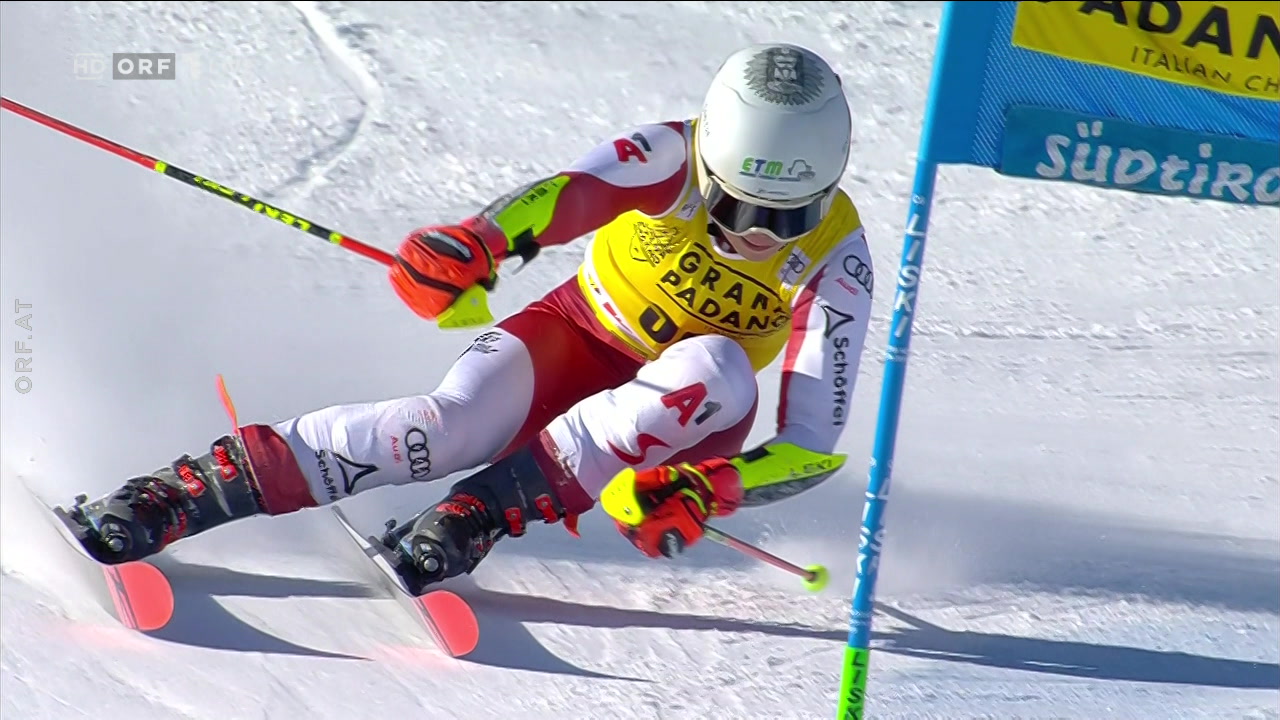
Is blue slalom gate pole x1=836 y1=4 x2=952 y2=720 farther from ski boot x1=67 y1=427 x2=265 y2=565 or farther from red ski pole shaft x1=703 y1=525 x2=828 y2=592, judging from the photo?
ski boot x1=67 y1=427 x2=265 y2=565

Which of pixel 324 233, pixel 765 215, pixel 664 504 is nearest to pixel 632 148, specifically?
pixel 765 215

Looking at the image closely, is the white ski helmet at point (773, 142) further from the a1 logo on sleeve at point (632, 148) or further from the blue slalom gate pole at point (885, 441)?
the blue slalom gate pole at point (885, 441)

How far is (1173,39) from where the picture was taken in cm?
266

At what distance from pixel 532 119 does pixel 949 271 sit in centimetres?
194

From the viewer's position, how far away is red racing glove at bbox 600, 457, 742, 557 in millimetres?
2980

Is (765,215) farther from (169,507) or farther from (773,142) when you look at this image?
(169,507)

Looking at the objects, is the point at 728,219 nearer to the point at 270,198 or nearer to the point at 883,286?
the point at 883,286

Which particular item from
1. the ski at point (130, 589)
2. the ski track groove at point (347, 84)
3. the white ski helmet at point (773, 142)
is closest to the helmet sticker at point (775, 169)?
the white ski helmet at point (773, 142)

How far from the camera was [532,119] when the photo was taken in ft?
20.8

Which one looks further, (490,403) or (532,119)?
(532,119)

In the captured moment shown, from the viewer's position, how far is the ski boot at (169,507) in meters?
3.25

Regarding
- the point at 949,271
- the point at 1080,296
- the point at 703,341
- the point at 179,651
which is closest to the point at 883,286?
the point at 949,271

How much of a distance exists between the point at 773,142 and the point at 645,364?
704 mm

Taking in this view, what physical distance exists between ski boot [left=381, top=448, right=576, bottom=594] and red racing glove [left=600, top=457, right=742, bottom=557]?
1.38 feet
